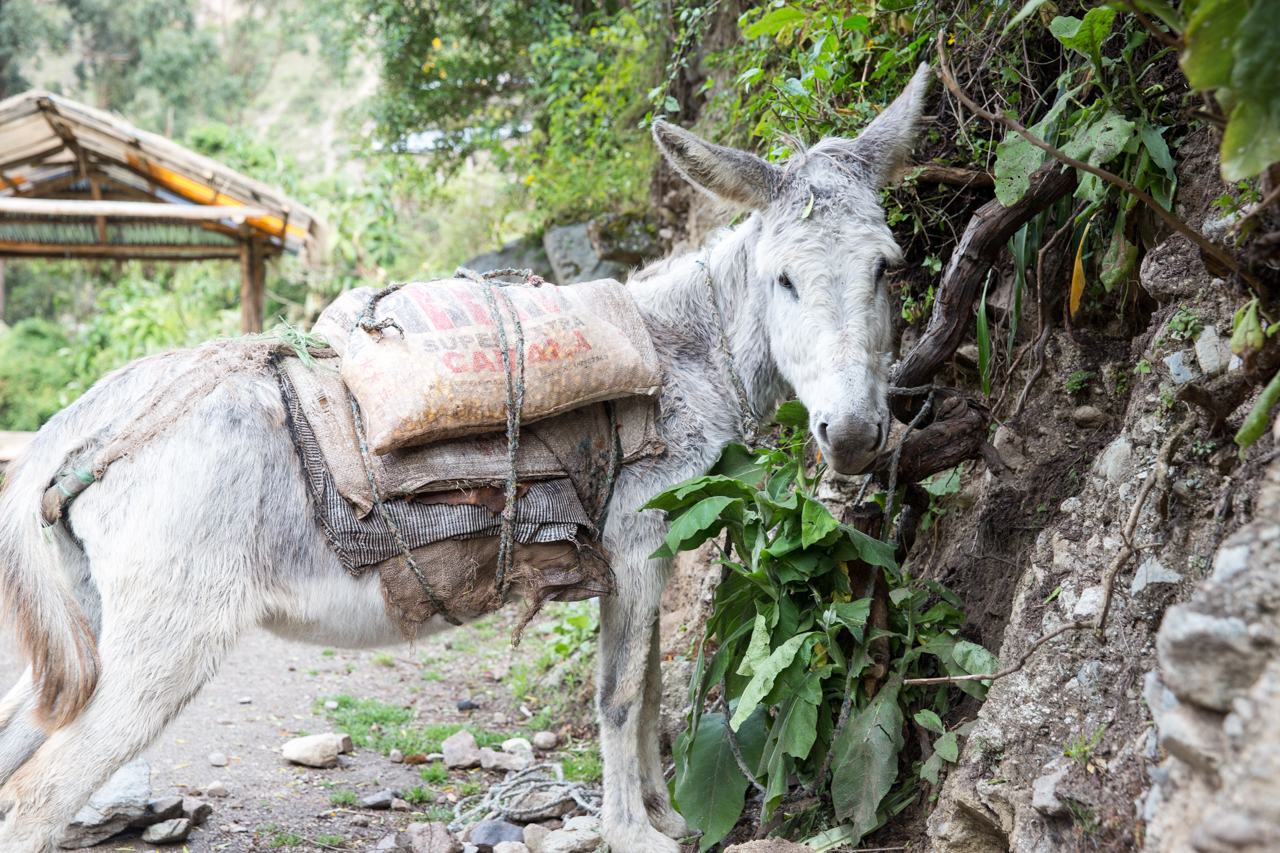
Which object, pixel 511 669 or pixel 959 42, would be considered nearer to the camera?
pixel 959 42

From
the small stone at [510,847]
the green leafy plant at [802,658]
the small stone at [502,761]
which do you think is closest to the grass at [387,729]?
the small stone at [502,761]

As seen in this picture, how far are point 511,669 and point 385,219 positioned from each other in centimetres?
834

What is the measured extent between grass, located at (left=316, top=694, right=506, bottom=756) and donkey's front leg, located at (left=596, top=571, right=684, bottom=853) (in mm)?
1605

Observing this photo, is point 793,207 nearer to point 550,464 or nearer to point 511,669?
point 550,464

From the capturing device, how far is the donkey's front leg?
304 cm

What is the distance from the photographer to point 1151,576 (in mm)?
2129

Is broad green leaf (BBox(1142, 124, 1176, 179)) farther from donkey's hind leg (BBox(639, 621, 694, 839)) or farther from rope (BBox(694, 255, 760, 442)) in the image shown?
donkey's hind leg (BBox(639, 621, 694, 839))

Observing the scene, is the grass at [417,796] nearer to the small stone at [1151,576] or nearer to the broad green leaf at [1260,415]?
the small stone at [1151,576]

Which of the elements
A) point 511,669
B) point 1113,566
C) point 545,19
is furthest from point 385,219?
point 1113,566

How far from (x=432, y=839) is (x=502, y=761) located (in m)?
0.91

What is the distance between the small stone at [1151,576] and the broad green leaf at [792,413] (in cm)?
107

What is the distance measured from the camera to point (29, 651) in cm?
250

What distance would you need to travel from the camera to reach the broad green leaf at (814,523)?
2.53 m

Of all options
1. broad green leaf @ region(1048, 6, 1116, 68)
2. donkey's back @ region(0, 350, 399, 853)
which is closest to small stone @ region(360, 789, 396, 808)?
donkey's back @ region(0, 350, 399, 853)
